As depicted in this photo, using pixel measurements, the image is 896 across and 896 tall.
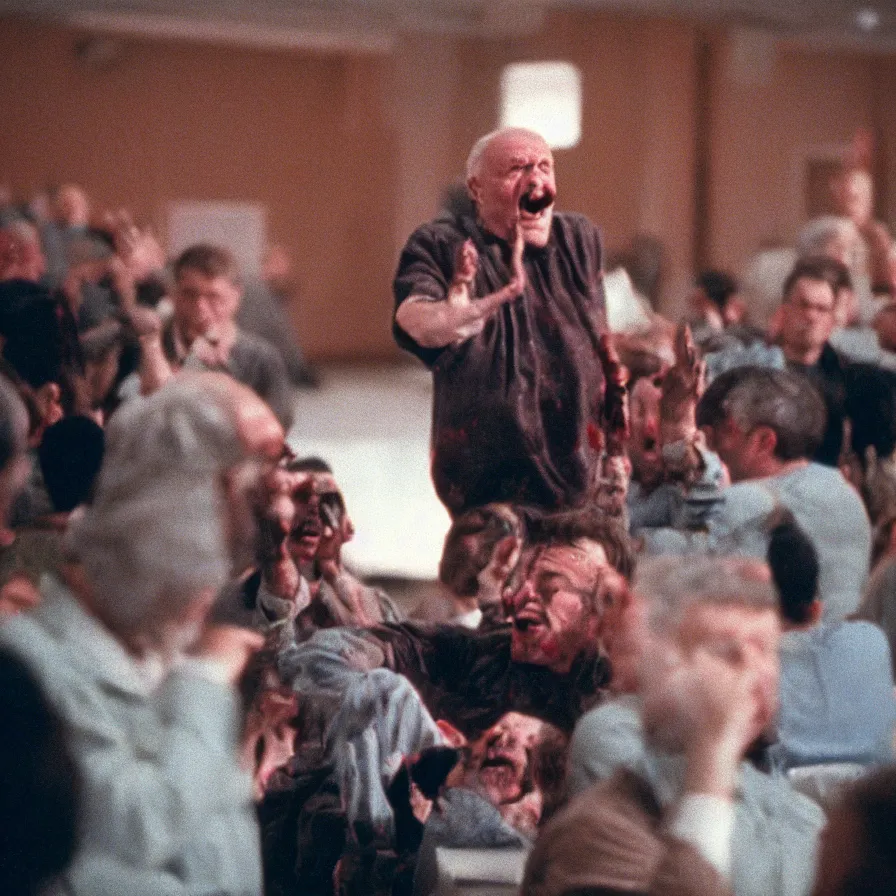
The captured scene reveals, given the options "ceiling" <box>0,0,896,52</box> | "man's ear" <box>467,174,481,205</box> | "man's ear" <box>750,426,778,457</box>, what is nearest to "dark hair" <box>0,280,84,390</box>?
"man's ear" <box>467,174,481,205</box>

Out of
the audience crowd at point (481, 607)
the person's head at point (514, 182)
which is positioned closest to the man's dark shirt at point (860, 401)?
the audience crowd at point (481, 607)

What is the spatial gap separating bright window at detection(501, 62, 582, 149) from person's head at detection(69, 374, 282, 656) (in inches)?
380

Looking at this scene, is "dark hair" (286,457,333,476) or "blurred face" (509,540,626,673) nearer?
"blurred face" (509,540,626,673)

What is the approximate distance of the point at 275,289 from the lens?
1301 cm

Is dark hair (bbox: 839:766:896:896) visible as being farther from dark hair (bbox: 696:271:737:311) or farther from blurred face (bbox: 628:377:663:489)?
dark hair (bbox: 696:271:737:311)

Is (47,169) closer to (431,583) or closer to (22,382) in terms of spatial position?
(431,583)

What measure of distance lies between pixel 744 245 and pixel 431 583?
8700 millimetres

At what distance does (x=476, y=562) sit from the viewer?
353 centimetres

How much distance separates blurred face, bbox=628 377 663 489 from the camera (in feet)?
11.4

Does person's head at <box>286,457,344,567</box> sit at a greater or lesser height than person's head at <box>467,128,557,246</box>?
lesser

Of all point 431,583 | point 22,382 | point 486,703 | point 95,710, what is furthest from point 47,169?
point 95,710

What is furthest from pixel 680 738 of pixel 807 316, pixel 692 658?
pixel 807 316

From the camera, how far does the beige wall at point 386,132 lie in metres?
13.8

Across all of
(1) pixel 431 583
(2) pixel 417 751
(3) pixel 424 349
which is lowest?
(1) pixel 431 583
